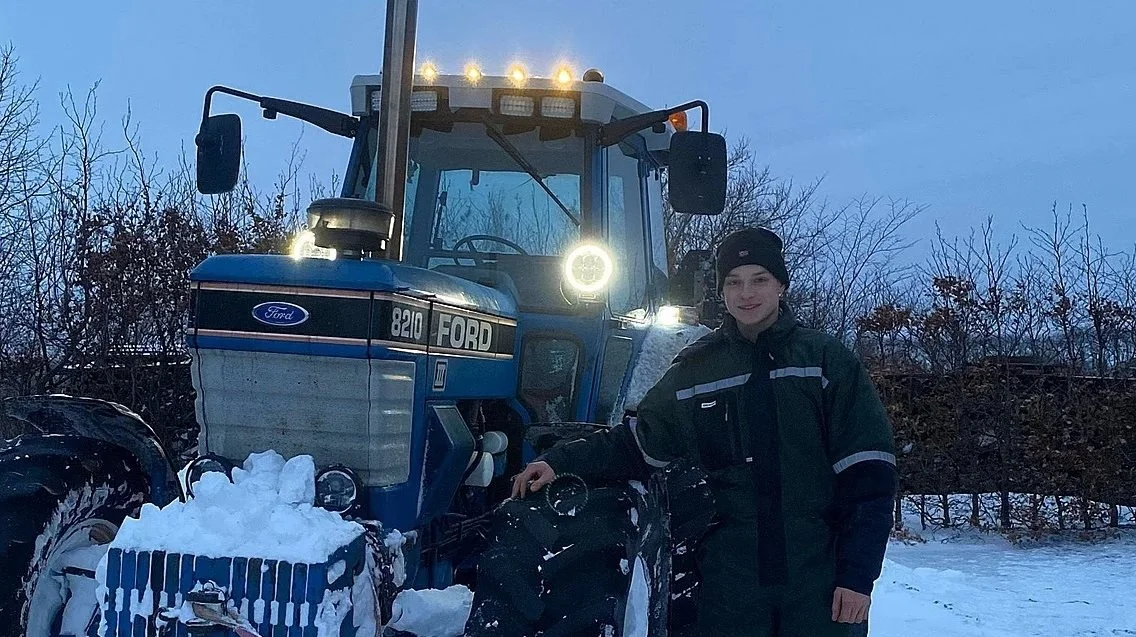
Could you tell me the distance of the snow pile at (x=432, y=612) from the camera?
2.60 metres

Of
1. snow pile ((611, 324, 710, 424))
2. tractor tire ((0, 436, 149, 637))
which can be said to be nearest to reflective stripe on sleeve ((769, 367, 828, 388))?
snow pile ((611, 324, 710, 424))

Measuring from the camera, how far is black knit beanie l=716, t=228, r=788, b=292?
2555 mm

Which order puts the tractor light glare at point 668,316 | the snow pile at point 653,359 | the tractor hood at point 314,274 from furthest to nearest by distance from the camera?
the tractor light glare at point 668,316, the snow pile at point 653,359, the tractor hood at point 314,274

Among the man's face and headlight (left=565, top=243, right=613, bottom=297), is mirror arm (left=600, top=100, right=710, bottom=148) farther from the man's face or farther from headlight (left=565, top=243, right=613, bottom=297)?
the man's face

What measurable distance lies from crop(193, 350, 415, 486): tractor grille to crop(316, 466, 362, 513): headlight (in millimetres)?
106

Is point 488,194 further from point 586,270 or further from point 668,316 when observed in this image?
point 668,316

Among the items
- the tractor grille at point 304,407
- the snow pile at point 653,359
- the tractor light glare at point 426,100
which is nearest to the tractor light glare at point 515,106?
the tractor light glare at point 426,100

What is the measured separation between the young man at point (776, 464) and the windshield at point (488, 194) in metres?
1.17

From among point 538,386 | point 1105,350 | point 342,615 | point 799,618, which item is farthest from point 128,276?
point 1105,350

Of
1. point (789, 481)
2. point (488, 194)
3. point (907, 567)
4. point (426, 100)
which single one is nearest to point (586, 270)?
point (488, 194)

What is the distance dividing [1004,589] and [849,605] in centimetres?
414

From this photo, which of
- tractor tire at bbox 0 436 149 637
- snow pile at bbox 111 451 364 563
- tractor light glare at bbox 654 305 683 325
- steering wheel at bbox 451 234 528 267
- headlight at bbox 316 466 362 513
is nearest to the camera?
snow pile at bbox 111 451 364 563

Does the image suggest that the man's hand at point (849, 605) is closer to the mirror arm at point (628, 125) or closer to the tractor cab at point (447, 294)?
the tractor cab at point (447, 294)

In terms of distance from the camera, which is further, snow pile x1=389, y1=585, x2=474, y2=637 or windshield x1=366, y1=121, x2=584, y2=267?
windshield x1=366, y1=121, x2=584, y2=267
